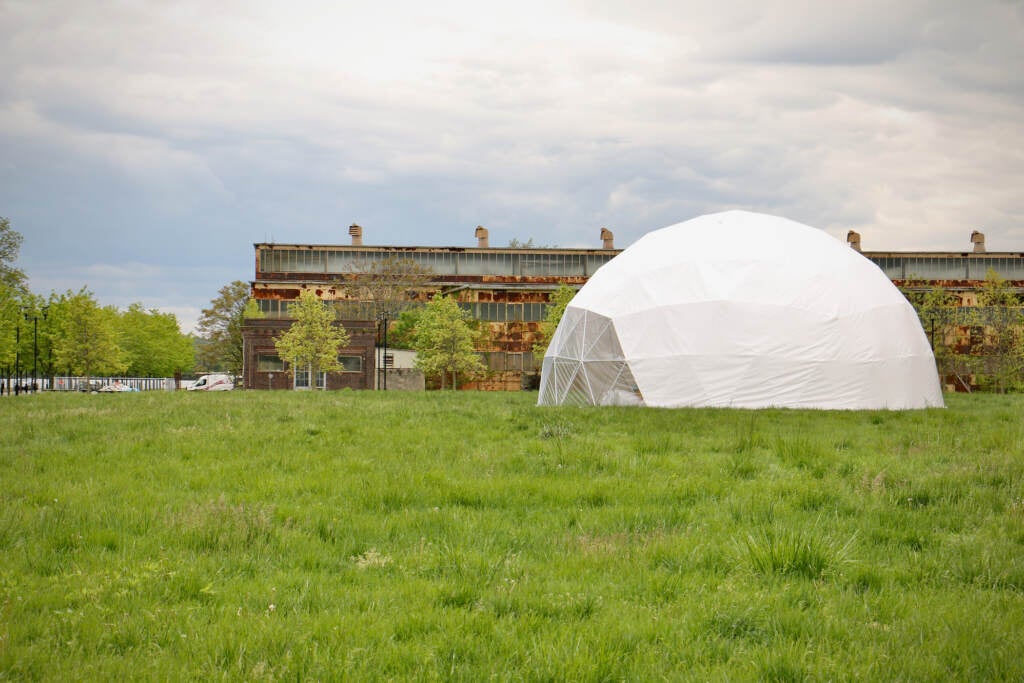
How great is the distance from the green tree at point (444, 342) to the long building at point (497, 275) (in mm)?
10482

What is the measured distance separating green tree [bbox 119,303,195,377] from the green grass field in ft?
314

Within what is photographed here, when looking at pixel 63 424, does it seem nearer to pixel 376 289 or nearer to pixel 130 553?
pixel 130 553

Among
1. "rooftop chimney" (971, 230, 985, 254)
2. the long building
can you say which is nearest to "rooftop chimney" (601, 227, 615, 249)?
the long building

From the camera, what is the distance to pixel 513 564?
627 centimetres

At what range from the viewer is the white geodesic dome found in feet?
80.2

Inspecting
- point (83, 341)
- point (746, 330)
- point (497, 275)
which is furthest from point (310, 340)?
point (746, 330)

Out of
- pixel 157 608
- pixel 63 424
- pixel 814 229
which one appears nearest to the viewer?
pixel 157 608

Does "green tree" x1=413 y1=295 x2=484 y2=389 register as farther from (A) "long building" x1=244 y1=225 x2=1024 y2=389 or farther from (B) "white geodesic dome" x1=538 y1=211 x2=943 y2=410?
(B) "white geodesic dome" x1=538 y1=211 x2=943 y2=410

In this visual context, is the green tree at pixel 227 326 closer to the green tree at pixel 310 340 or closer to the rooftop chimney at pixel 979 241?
the green tree at pixel 310 340

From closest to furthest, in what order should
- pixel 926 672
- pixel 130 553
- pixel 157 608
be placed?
pixel 926 672, pixel 157 608, pixel 130 553

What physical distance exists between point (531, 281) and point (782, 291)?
5684 centimetres

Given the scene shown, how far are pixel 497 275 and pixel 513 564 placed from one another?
7816cm

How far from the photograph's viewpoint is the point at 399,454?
12242 mm

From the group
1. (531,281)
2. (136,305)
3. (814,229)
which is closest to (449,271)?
(531,281)
